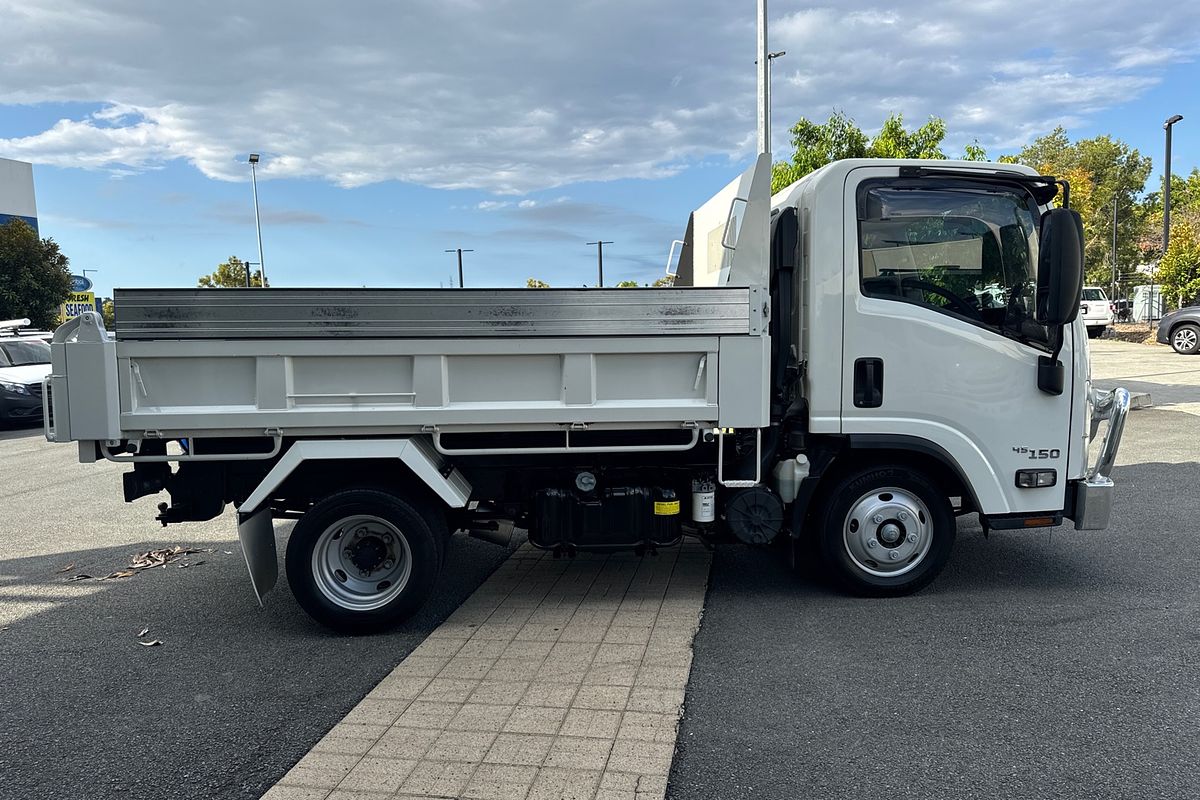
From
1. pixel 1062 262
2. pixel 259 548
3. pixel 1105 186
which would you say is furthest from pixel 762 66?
pixel 1105 186

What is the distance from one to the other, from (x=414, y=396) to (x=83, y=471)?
27.5 ft

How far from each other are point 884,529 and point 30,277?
29863 mm

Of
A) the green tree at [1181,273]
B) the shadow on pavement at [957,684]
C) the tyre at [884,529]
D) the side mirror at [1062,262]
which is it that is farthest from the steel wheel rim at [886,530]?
the green tree at [1181,273]

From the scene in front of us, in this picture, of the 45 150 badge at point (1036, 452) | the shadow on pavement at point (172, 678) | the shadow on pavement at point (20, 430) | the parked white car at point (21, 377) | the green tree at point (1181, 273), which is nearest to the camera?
the shadow on pavement at point (172, 678)

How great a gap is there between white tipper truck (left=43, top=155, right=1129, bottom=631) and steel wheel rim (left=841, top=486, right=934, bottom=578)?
1 cm

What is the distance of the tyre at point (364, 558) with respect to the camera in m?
4.70

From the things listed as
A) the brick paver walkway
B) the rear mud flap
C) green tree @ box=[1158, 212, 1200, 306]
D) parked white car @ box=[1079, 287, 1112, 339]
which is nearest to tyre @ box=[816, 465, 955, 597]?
the brick paver walkway

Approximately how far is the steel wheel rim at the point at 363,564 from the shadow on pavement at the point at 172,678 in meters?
0.24

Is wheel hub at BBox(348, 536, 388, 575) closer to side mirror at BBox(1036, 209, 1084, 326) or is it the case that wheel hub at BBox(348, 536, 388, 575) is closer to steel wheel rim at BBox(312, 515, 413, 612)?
steel wheel rim at BBox(312, 515, 413, 612)

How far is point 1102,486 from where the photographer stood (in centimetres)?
508

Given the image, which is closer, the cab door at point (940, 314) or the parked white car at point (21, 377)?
the cab door at point (940, 314)

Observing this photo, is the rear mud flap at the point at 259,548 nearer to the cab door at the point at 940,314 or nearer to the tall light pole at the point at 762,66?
the cab door at the point at 940,314

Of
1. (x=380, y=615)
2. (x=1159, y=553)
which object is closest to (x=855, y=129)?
(x=1159, y=553)

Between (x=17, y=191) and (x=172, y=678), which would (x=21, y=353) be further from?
(x=17, y=191)
